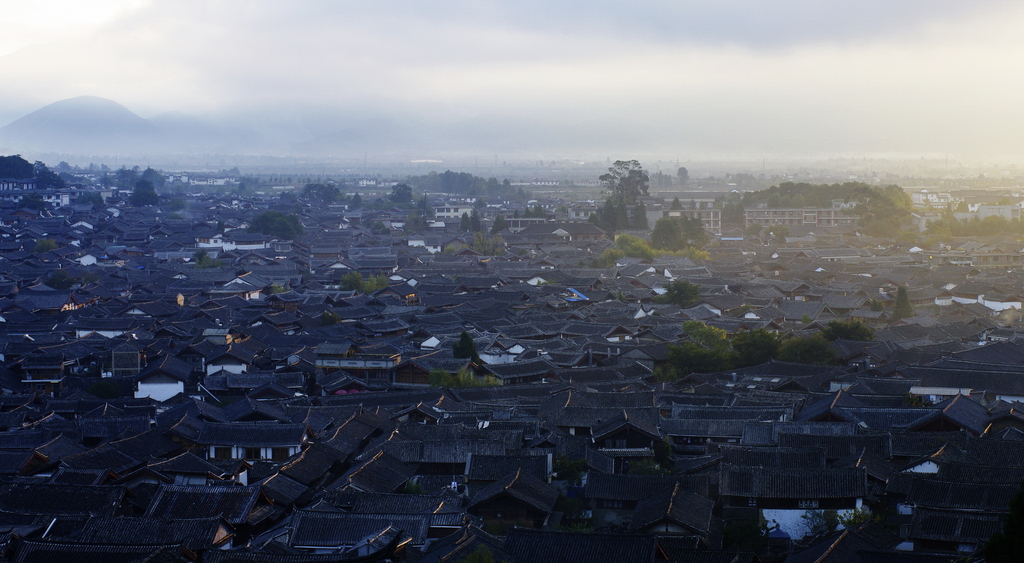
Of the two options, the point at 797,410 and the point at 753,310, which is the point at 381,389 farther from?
the point at 753,310

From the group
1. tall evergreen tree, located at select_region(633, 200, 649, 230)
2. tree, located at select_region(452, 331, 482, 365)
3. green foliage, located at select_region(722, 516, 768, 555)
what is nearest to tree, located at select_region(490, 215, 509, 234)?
tall evergreen tree, located at select_region(633, 200, 649, 230)

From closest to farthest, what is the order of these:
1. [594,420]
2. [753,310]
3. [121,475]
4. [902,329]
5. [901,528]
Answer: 1. [901,528]
2. [121,475]
3. [594,420]
4. [902,329]
5. [753,310]

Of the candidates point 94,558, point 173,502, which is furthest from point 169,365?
point 94,558

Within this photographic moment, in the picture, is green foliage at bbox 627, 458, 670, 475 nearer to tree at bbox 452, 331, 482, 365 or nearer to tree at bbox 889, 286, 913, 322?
tree at bbox 452, 331, 482, 365

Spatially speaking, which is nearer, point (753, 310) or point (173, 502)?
point (173, 502)

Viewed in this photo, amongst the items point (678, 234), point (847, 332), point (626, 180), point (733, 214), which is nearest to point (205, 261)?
point (678, 234)

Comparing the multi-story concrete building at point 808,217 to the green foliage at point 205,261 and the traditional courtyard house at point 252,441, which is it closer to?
the green foliage at point 205,261

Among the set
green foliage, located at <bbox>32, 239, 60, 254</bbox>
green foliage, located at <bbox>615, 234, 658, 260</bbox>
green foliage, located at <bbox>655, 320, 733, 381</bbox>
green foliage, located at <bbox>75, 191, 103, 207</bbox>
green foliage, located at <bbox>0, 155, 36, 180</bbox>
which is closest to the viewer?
green foliage, located at <bbox>655, 320, 733, 381</bbox>
